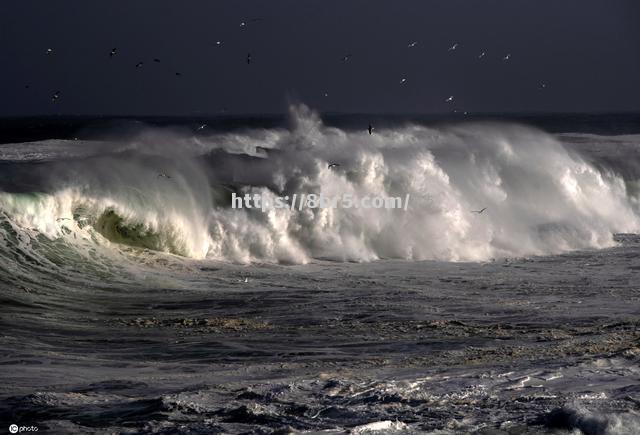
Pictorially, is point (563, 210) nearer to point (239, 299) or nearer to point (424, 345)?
point (239, 299)

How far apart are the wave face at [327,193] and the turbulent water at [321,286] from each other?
0.06 m

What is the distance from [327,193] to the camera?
21.2m

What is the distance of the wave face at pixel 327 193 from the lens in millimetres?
17844

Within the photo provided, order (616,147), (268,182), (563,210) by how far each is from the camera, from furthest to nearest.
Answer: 1. (616,147)
2. (563,210)
3. (268,182)

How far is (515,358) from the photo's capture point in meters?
9.81

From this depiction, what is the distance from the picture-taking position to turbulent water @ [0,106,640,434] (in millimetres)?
8062

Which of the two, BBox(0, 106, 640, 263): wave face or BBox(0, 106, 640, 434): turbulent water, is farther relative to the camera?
BBox(0, 106, 640, 263): wave face

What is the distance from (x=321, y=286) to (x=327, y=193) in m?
6.70

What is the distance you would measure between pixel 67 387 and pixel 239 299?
16.3 feet

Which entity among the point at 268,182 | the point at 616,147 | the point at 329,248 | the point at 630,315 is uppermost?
the point at 616,147

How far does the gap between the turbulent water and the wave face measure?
0.19ft

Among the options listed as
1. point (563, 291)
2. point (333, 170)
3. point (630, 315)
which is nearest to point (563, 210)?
point (333, 170)

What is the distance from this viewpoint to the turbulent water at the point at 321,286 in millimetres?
8062

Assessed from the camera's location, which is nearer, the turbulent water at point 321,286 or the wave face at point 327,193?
the turbulent water at point 321,286
